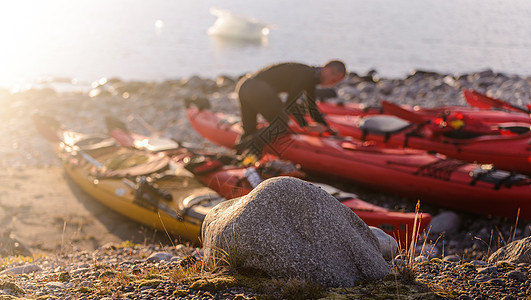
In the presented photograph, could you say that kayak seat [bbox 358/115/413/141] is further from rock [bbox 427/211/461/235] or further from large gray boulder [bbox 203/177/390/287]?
large gray boulder [bbox 203/177/390/287]

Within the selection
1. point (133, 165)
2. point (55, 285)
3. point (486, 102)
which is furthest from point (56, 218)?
point (486, 102)

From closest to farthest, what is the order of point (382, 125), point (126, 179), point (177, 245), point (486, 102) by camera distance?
point (177, 245)
point (126, 179)
point (382, 125)
point (486, 102)

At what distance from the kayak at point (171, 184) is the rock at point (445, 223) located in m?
0.98

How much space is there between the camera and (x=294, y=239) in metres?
2.83

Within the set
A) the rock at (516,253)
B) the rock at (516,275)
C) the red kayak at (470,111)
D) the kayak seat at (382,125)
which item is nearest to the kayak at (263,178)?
the rock at (516,253)

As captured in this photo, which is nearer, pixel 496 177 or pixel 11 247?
Result: pixel 11 247

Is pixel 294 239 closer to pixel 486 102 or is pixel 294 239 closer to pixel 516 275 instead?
pixel 516 275

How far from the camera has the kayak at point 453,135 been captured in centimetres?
696

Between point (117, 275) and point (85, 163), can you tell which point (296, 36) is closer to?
point (85, 163)

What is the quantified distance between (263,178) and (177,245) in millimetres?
1627

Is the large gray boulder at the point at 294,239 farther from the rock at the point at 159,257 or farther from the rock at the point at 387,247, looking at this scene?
the rock at the point at 159,257

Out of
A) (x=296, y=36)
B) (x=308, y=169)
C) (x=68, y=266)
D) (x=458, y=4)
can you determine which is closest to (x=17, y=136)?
(x=308, y=169)

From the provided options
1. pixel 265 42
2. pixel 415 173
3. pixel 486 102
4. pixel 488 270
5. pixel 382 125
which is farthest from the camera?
pixel 265 42

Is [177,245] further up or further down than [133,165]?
further up
